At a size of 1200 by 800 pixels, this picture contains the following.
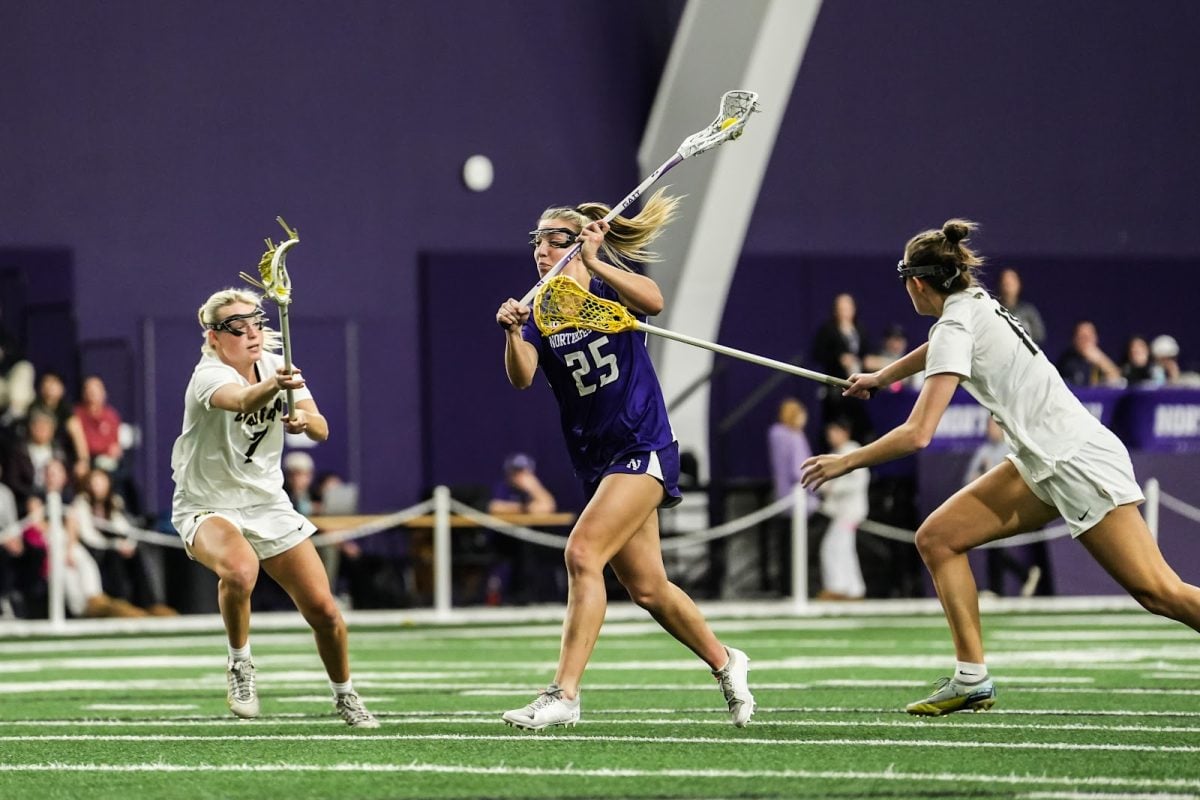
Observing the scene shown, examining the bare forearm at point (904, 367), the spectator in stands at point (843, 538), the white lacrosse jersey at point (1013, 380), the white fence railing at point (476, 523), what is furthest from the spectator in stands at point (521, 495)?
the white lacrosse jersey at point (1013, 380)

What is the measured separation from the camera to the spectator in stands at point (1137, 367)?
20.7m

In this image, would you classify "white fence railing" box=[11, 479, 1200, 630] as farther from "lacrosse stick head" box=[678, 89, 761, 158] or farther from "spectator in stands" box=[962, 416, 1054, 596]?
"lacrosse stick head" box=[678, 89, 761, 158]

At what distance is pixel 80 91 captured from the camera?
2191 cm

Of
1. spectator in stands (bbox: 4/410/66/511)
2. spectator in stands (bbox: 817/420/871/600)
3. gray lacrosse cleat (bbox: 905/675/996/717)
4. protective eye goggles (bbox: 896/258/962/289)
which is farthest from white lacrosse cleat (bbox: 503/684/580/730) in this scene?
spectator in stands (bbox: 817/420/871/600)

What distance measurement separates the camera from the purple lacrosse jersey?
8.02 m

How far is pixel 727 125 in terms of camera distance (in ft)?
30.4

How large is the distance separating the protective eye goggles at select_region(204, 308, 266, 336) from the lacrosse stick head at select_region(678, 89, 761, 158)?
6.27ft

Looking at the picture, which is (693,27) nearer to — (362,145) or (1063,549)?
(362,145)

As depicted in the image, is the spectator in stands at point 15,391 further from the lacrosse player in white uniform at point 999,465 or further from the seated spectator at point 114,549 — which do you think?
the lacrosse player in white uniform at point 999,465

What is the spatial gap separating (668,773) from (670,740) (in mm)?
1034

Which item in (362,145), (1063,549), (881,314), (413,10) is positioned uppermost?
(413,10)

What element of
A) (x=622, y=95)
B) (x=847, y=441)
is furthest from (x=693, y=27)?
(x=847, y=441)

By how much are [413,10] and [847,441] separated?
23.5 ft

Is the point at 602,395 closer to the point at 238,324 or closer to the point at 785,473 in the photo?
the point at 238,324
